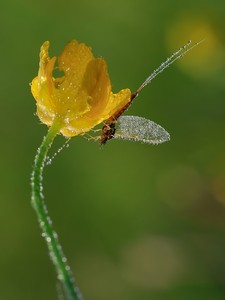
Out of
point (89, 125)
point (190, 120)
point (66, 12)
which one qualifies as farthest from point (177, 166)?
point (89, 125)

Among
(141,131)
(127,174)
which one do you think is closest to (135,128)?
(141,131)

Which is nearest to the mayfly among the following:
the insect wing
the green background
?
the insect wing

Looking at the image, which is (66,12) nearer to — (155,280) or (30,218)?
(30,218)

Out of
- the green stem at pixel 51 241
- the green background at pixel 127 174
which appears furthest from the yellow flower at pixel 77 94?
the green background at pixel 127 174

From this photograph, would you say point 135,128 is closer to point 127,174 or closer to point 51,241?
point 51,241

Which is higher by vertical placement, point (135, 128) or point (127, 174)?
point (127, 174)

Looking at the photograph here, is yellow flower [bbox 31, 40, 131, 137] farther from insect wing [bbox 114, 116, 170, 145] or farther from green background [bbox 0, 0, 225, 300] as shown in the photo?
green background [bbox 0, 0, 225, 300]
